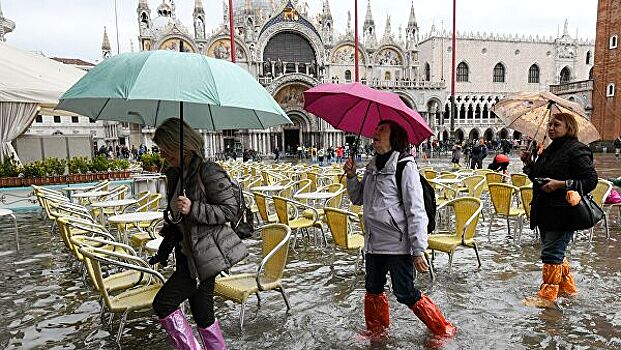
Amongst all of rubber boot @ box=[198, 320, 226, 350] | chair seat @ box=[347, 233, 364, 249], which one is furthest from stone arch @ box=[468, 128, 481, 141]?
rubber boot @ box=[198, 320, 226, 350]

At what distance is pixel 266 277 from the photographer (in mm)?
3840

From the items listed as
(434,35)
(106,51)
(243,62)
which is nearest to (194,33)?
(243,62)

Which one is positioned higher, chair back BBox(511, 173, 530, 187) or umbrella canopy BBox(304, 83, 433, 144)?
umbrella canopy BBox(304, 83, 433, 144)

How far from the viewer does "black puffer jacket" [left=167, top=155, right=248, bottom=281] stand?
8.53 feet

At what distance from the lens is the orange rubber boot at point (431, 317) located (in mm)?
3270

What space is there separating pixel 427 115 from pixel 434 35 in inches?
404

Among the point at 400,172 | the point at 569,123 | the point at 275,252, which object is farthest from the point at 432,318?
the point at 569,123

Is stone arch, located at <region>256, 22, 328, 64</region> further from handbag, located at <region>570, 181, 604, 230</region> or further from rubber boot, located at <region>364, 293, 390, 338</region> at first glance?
rubber boot, located at <region>364, 293, 390, 338</region>

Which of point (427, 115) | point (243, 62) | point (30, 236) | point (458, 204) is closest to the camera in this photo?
point (458, 204)

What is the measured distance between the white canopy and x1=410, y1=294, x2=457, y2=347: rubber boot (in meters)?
7.42

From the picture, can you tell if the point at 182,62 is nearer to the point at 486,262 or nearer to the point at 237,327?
the point at 237,327

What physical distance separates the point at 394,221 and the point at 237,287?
1.46 m

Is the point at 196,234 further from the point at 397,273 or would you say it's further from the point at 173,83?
the point at 397,273

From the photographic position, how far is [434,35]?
46125 millimetres
